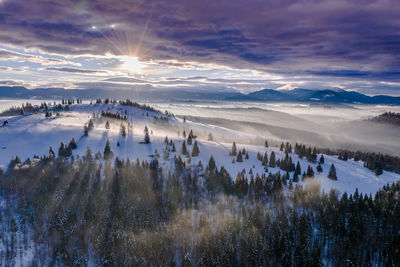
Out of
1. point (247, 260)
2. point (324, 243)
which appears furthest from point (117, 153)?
point (324, 243)

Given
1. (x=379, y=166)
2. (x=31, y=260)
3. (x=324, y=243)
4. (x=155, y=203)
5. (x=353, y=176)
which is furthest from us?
(x=379, y=166)

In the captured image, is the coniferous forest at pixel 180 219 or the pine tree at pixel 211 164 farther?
the pine tree at pixel 211 164

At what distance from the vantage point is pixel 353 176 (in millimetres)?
183125

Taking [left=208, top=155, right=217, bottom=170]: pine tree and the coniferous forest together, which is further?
[left=208, top=155, right=217, bottom=170]: pine tree

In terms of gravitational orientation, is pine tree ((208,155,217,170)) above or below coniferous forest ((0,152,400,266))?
above

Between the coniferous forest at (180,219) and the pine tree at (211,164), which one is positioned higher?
the pine tree at (211,164)

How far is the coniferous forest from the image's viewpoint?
409 ft

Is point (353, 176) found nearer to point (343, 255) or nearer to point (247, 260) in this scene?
point (343, 255)

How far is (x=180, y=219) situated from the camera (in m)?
143

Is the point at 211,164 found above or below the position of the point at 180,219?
above

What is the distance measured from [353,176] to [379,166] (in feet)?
107

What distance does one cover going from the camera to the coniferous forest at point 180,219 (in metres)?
125

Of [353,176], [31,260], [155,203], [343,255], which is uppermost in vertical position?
[353,176]

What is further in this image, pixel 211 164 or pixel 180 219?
pixel 211 164
